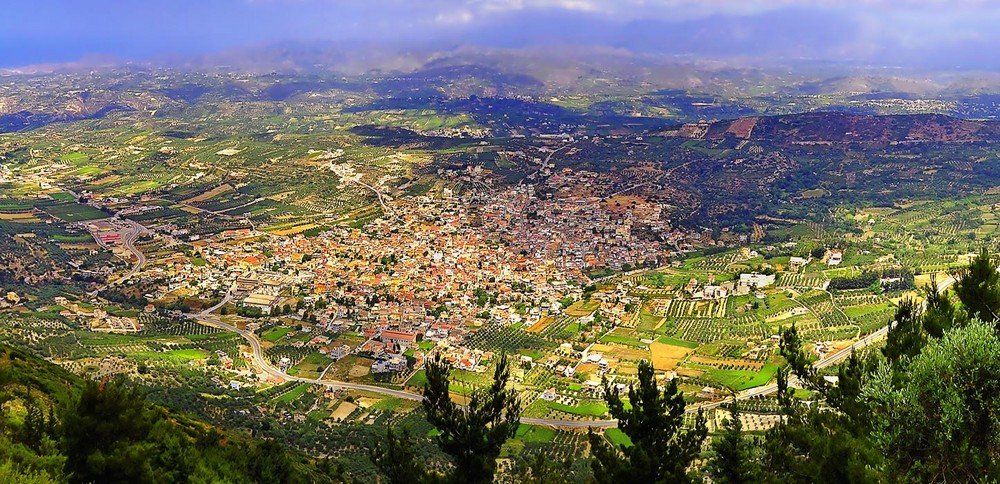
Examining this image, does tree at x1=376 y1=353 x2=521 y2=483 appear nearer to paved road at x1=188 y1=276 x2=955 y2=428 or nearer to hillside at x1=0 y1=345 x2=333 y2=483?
hillside at x1=0 y1=345 x2=333 y2=483

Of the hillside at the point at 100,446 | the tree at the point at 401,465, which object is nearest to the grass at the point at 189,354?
the hillside at the point at 100,446

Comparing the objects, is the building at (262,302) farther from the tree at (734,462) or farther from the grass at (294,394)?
the tree at (734,462)

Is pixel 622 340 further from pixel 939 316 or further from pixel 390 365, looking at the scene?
pixel 939 316

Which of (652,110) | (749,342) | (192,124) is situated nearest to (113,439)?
(749,342)

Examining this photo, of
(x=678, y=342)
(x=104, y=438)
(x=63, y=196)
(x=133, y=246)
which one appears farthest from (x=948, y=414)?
(x=63, y=196)

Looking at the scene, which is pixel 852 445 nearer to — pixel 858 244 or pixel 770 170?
pixel 858 244

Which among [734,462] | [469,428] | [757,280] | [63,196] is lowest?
[757,280]
